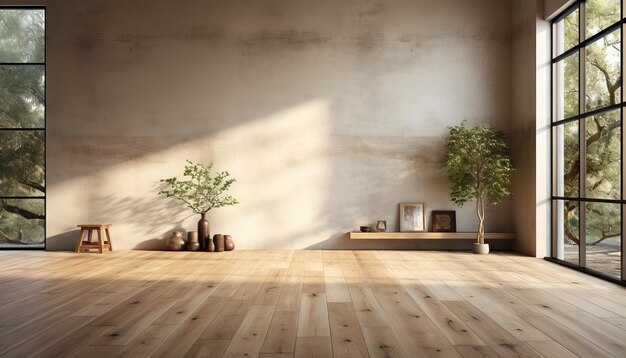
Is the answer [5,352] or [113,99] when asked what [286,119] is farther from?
[5,352]

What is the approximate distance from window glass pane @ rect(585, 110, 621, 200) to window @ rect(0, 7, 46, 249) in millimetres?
7142

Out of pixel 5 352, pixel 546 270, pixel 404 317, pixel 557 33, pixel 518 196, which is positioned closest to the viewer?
pixel 5 352

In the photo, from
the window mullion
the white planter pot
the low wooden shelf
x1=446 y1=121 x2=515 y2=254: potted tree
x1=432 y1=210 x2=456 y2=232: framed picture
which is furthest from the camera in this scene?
x1=432 y1=210 x2=456 y2=232: framed picture

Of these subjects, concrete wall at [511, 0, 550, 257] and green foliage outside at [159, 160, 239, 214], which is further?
green foliage outside at [159, 160, 239, 214]

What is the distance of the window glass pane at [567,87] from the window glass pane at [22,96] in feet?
23.3

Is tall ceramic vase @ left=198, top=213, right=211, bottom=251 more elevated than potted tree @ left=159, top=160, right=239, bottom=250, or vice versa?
potted tree @ left=159, top=160, right=239, bottom=250

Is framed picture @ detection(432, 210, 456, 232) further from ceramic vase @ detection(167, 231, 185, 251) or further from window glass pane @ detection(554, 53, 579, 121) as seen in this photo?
ceramic vase @ detection(167, 231, 185, 251)

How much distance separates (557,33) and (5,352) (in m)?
6.48

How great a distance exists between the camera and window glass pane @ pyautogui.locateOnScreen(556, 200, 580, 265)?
5672mm

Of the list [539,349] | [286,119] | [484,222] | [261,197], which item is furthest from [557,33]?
Result: [539,349]

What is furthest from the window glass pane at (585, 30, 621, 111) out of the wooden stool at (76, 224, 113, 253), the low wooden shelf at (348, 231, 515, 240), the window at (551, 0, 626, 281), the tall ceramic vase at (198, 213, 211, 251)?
the wooden stool at (76, 224, 113, 253)

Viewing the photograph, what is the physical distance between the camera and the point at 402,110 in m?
7.02

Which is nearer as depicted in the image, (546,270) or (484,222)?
(546,270)

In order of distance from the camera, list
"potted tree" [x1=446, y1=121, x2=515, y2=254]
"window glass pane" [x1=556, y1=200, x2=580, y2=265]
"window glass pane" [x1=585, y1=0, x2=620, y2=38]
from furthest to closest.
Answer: "potted tree" [x1=446, y1=121, x2=515, y2=254]
"window glass pane" [x1=556, y1=200, x2=580, y2=265]
"window glass pane" [x1=585, y1=0, x2=620, y2=38]
